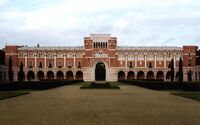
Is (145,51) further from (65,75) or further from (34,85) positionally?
(34,85)

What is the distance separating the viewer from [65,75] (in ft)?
310

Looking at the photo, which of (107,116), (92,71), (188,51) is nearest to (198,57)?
(188,51)

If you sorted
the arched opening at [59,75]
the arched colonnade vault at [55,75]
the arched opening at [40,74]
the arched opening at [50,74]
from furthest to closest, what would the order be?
the arched opening at [59,75], the arched opening at [50,74], the arched opening at [40,74], the arched colonnade vault at [55,75]

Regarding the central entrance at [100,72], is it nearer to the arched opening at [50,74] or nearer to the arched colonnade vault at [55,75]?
the arched colonnade vault at [55,75]

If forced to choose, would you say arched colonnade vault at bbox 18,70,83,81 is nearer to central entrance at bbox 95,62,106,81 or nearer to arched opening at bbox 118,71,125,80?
central entrance at bbox 95,62,106,81

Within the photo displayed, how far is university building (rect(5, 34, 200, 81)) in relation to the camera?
93.0 meters

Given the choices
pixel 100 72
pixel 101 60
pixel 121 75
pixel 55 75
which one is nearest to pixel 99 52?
pixel 101 60

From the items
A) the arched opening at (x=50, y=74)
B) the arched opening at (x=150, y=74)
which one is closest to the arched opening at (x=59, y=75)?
the arched opening at (x=50, y=74)

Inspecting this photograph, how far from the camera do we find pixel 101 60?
93.2 m

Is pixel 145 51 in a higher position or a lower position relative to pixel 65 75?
higher

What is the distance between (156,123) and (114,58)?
3182 inches

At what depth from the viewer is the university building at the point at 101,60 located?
305 ft

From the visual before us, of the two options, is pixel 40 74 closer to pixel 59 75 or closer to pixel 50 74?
pixel 50 74

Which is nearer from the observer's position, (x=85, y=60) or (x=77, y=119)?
(x=77, y=119)
